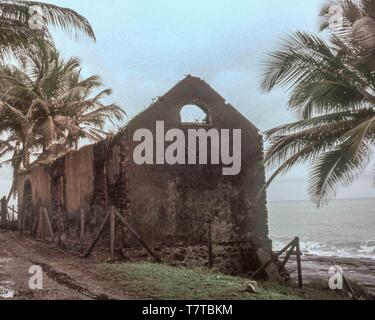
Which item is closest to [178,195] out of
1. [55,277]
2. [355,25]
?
[55,277]

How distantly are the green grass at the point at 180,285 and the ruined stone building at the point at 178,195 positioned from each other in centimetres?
194

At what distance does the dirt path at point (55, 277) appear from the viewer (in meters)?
7.99

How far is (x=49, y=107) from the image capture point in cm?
2125

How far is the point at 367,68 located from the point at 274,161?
246 cm

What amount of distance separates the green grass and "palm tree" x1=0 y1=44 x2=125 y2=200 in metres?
9.00

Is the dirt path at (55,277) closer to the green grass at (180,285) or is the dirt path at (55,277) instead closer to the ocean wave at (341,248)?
the green grass at (180,285)

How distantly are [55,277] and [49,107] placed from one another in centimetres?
1312

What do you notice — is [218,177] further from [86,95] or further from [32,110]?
[86,95]

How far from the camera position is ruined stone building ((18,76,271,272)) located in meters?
12.5

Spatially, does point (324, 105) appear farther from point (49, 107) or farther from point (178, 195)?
point (49, 107)

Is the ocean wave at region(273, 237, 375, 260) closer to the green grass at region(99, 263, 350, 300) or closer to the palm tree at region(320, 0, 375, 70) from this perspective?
the green grass at region(99, 263, 350, 300)

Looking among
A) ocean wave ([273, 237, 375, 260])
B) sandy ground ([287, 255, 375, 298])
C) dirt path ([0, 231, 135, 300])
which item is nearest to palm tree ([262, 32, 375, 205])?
dirt path ([0, 231, 135, 300])

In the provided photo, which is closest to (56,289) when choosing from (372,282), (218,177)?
(218,177)
